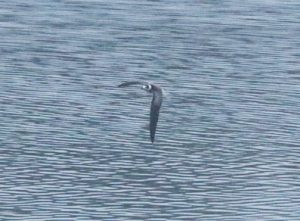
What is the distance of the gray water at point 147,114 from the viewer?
29.2m

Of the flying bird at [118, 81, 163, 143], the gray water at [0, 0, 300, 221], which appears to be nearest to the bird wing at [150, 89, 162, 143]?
the flying bird at [118, 81, 163, 143]

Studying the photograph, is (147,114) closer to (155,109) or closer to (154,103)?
(154,103)

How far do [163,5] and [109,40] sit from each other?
31.0 feet

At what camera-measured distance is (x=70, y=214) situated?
27.9 metres

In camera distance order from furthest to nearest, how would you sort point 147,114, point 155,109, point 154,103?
point 147,114 < point 154,103 < point 155,109

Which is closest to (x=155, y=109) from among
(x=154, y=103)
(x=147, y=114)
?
(x=154, y=103)

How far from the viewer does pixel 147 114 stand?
37.2m

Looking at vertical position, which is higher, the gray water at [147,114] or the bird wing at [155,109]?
the bird wing at [155,109]

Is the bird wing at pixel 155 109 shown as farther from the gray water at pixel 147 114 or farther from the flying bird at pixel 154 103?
the gray water at pixel 147 114

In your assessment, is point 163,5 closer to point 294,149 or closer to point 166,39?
point 166,39

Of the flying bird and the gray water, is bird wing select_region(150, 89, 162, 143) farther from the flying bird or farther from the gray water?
the gray water

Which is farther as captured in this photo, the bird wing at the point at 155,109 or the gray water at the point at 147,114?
the gray water at the point at 147,114

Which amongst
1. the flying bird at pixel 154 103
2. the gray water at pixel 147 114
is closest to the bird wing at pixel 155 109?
the flying bird at pixel 154 103

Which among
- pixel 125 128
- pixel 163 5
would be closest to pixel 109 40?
pixel 163 5
